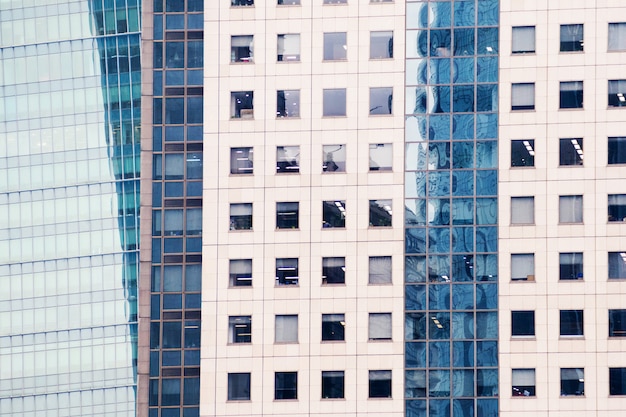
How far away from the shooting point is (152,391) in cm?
8169

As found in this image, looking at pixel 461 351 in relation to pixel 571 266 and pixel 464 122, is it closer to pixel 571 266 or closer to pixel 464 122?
pixel 571 266

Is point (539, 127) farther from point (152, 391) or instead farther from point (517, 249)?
point (152, 391)

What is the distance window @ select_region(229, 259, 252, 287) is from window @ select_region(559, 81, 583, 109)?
64.5ft

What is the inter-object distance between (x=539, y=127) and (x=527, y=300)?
9653mm

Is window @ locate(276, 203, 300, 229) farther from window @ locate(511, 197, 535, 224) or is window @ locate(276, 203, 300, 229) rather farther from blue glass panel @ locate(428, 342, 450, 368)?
window @ locate(511, 197, 535, 224)

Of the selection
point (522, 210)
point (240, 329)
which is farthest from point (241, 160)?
point (522, 210)

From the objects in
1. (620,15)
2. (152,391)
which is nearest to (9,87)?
(152,391)

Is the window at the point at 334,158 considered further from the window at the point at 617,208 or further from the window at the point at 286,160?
the window at the point at 617,208

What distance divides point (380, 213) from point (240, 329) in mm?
10129

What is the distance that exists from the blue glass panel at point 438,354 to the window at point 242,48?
62.7 feet

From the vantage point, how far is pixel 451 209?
265ft

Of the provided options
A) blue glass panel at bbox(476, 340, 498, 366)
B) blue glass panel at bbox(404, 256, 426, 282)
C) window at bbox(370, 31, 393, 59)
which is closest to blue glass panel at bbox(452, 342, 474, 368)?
blue glass panel at bbox(476, 340, 498, 366)

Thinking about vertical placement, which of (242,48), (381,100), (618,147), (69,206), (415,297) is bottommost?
(415,297)

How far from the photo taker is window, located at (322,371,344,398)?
263ft
